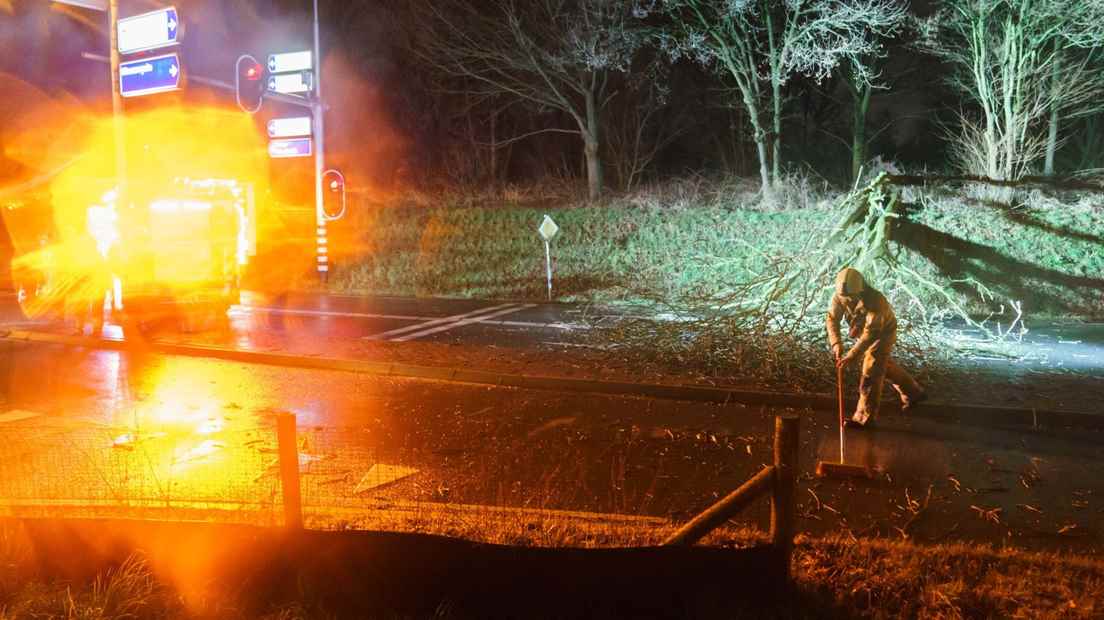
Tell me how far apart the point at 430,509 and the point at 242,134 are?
3102 cm

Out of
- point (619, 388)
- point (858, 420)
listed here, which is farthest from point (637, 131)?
point (858, 420)

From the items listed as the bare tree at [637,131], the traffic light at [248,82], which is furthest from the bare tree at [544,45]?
the traffic light at [248,82]

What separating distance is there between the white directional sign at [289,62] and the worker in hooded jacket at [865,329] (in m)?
18.1

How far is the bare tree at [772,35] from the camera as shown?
58.5 ft

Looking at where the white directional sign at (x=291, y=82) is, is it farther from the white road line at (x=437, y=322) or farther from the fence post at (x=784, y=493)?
the fence post at (x=784, y=493)

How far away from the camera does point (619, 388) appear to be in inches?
361

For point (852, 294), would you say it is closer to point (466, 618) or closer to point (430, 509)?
point (430, 509)

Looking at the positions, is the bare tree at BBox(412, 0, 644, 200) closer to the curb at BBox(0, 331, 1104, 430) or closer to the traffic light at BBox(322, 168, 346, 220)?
the traffic light at BBox(322, 168, 346, 220)

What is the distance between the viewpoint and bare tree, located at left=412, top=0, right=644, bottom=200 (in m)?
20.5

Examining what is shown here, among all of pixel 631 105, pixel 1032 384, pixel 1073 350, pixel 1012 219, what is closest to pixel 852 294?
pixel 1032 384

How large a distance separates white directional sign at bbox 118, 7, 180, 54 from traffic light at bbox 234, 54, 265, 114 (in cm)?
164

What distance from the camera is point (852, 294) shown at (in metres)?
7.12

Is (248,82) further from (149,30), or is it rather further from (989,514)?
(989,514)

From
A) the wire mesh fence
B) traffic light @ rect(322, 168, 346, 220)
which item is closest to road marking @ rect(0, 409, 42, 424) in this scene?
the wire mesh fence
